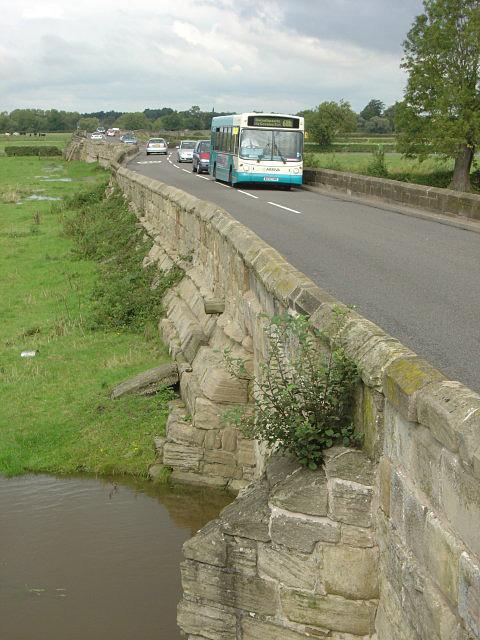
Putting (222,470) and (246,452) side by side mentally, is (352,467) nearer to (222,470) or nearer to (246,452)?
(246,452)

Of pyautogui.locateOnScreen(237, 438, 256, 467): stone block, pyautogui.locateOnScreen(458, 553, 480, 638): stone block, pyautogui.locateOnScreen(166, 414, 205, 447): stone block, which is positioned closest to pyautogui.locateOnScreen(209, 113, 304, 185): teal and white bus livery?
pyautogui.locateOnScreen(166, 414, 205, 447): stone block

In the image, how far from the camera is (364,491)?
15.0 feet

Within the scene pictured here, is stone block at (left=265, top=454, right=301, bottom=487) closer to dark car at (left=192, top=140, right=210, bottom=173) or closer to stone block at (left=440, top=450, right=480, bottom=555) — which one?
stone block at (left=440, top=450, right=480, bottom=555)

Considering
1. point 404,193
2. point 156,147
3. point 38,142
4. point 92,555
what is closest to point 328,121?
point 156,147

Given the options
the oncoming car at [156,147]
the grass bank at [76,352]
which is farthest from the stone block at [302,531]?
the oncoming car at [156,147]

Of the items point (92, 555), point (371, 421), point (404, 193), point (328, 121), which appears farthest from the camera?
point (328, 121)

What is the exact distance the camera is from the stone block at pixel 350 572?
4.63 m

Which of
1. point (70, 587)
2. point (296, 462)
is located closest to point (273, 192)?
point (70, 587)

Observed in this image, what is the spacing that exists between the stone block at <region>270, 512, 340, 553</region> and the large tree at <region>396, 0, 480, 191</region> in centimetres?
3308

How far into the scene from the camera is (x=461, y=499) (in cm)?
346

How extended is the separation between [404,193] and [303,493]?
61.9 feet

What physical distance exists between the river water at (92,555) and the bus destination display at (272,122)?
21408mm

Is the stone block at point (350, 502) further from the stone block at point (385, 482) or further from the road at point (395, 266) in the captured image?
the road at point (395, 266)

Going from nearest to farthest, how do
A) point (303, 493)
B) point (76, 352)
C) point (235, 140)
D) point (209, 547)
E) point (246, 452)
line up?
point (303, 493) → point (209, 547) → point (246, 452) → point (76, 352) → point (235, 140)
